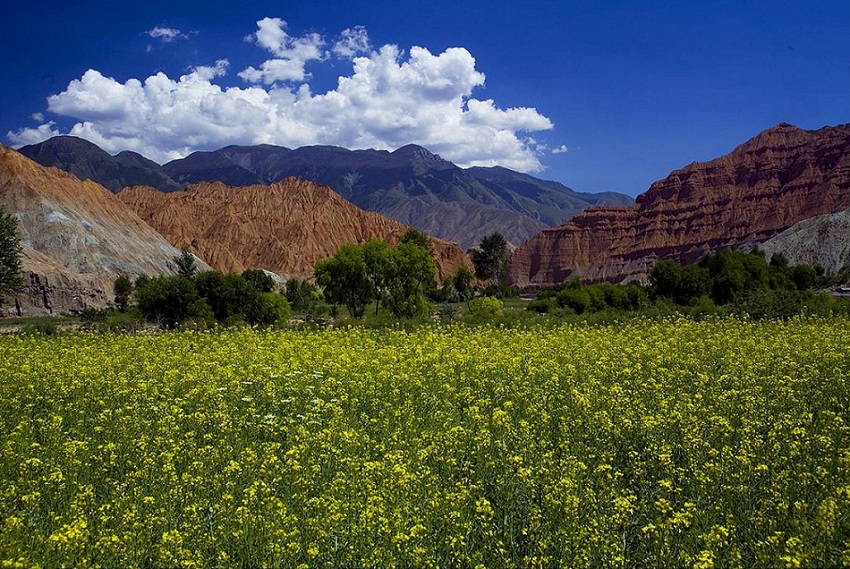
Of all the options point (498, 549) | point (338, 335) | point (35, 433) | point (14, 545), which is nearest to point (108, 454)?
point (35, 433)

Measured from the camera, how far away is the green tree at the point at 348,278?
45.2 meters

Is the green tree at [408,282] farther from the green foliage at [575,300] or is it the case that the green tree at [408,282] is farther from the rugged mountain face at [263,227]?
the rugged mountain face at [263,227]

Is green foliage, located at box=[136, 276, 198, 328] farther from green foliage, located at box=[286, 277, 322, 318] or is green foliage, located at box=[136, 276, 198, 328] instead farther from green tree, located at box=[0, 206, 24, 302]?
green foliage, located at box=[286, 277, 322, 318]

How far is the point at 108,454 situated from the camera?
7.99 metres

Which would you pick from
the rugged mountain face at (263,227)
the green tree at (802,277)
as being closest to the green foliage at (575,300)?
the green tree at (802,277)

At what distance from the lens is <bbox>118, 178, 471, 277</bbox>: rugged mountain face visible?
164m

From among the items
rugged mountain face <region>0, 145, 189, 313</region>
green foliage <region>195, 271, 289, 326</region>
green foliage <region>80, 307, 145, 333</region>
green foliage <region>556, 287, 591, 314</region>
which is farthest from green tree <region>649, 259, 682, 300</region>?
rugged mountain face <region>0, 145, 189, 313</region>

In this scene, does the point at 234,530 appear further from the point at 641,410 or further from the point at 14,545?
the point at 641,410

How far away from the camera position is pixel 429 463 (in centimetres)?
794

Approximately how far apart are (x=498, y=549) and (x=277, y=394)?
20.2 ft

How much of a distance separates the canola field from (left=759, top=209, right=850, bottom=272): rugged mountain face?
402ft

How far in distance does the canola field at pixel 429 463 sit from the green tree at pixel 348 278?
31.2 meters

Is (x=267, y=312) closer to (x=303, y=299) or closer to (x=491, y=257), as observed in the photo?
(x=303, y=299)

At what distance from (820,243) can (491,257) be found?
206 ft
